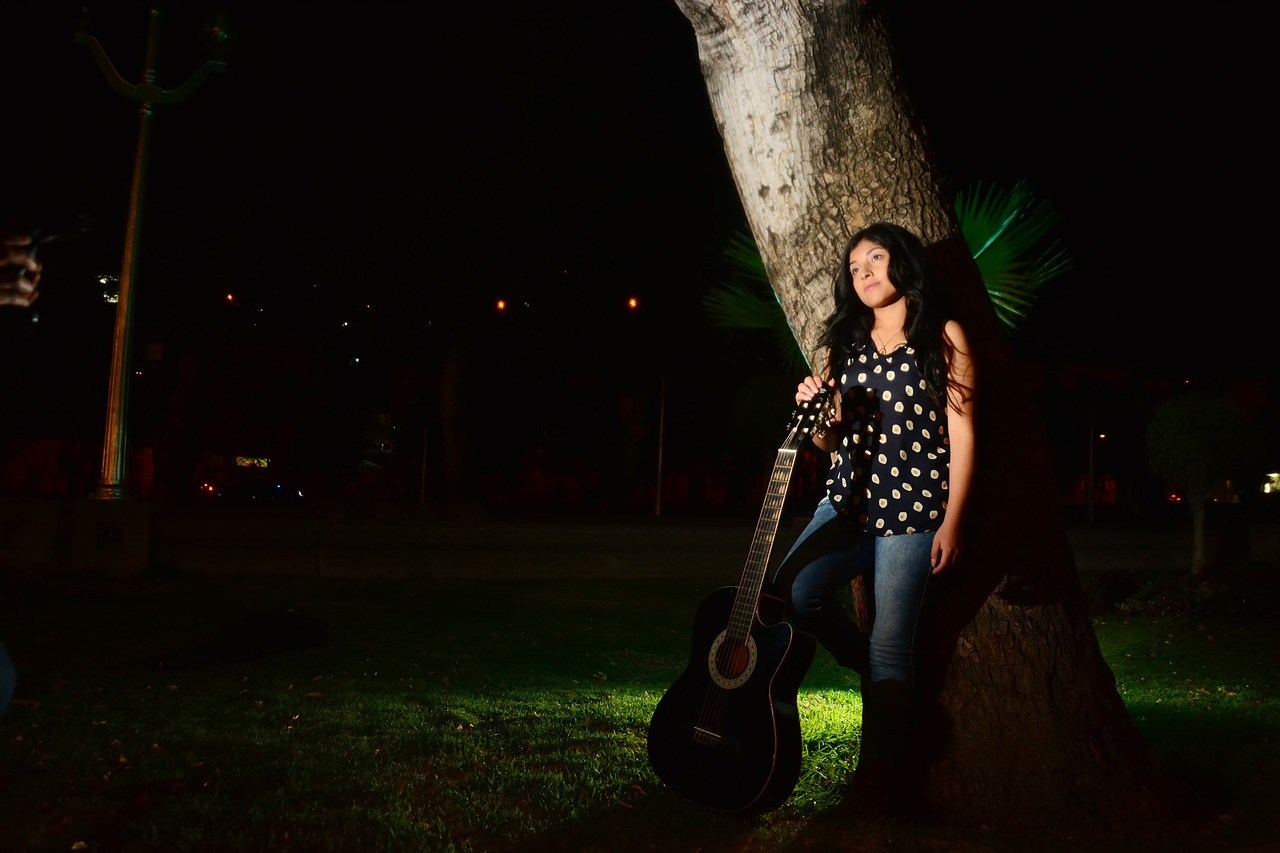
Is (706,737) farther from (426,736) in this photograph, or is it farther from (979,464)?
(426,736)

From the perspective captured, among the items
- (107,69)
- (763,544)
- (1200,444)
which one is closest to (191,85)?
(107,69)

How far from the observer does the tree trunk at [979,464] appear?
415 cm

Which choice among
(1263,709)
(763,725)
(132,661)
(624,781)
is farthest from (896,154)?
(132,661)

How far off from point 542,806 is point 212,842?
1.12 metres

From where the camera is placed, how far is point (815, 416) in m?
3.97

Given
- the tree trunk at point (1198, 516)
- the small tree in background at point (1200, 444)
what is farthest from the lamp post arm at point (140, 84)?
the tree trunk at point (1198, 516)

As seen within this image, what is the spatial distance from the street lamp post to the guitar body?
10196 millimetres

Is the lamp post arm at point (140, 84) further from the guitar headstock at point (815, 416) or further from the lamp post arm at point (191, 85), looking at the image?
the guitar headstock at point (815, 416)

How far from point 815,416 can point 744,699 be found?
3.21 ft

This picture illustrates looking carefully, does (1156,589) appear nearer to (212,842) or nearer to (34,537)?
(212,842)

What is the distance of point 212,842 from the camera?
3.68 metres

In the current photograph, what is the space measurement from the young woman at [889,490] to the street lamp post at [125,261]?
407 inches

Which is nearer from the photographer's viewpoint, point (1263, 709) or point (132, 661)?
point (1263, 709)

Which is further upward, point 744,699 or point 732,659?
point 732,659
